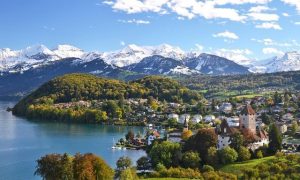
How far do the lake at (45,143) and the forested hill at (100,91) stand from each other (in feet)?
87.8

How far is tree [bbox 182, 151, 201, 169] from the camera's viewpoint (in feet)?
142

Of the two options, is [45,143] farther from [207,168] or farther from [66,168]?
[66,168]

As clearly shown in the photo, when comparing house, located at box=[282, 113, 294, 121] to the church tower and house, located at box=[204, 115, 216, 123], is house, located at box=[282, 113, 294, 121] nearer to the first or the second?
house, located at box=[204, 115, 216, 123]

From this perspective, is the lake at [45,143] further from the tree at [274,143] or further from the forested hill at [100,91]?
the forested hill at [100,91]

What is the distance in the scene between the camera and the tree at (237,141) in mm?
45469

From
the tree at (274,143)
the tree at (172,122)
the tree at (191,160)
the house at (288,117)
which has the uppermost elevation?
the house at (288,117)

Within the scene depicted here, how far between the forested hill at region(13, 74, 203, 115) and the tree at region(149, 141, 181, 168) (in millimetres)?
67905

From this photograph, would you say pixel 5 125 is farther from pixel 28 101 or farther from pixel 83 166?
pixel 83 166

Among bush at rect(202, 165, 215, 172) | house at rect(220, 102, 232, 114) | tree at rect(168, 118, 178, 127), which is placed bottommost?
bush at rect(202, 165, 215, 172)

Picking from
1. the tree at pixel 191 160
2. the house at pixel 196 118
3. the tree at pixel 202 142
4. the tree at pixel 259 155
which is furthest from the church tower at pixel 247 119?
the house at pixel 196 118

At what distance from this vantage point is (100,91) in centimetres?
12012

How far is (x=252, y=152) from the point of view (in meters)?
45.5

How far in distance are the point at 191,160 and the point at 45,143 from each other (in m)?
25.3

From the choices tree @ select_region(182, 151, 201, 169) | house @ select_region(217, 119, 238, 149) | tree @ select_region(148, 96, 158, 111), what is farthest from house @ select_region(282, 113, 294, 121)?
tree @ select_region(182, 151, 201, 169)
